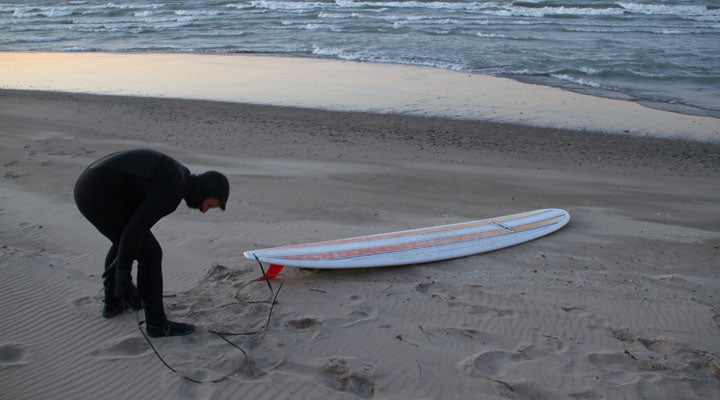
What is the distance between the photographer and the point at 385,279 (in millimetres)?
4465

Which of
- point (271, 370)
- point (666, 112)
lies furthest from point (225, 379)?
point (666, 112)

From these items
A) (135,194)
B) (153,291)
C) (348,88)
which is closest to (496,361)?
(153,291)

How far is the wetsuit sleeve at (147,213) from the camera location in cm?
289

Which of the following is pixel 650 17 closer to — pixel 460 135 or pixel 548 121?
pixel 548 121

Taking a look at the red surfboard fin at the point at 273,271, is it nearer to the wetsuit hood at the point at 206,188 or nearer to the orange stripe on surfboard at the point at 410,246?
the orange stripe on surfboard at the point at 410,246

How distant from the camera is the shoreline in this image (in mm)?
10102

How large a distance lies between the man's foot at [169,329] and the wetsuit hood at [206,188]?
2.96 ft

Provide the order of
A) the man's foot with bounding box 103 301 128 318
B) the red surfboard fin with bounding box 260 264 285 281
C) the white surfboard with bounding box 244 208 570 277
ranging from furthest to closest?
the white surfboard with bounding box 244 208 570 277 → the red surfboard fin with bounding box 260 264 285 281 → the man's foot with bounding box 103 301 128 318

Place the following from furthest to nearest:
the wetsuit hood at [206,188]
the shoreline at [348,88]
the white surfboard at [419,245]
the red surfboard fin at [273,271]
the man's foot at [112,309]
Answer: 1. the shoreline at [348,88]
2. the white surfboard at [419,245]
3. the red surfboard fin at [273,271]
4. the man's foot at [112,309]
5. the wetsuit hood at [206,188]

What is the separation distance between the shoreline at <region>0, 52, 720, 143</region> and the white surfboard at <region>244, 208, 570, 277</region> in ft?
15.1

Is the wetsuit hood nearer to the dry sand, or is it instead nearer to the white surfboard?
the dry sand

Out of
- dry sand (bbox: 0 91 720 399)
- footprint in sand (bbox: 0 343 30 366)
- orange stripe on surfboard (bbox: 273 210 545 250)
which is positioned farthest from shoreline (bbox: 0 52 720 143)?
footprint in sand (bbox: 0 343 30 366)

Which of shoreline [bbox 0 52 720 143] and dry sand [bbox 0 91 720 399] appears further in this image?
shoreline [bbox 0 52 720 143]

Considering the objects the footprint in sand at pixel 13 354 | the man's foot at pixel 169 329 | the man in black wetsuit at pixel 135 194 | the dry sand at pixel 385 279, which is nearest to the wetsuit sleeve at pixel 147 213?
the man in black wetsuit at pixel 135 194
